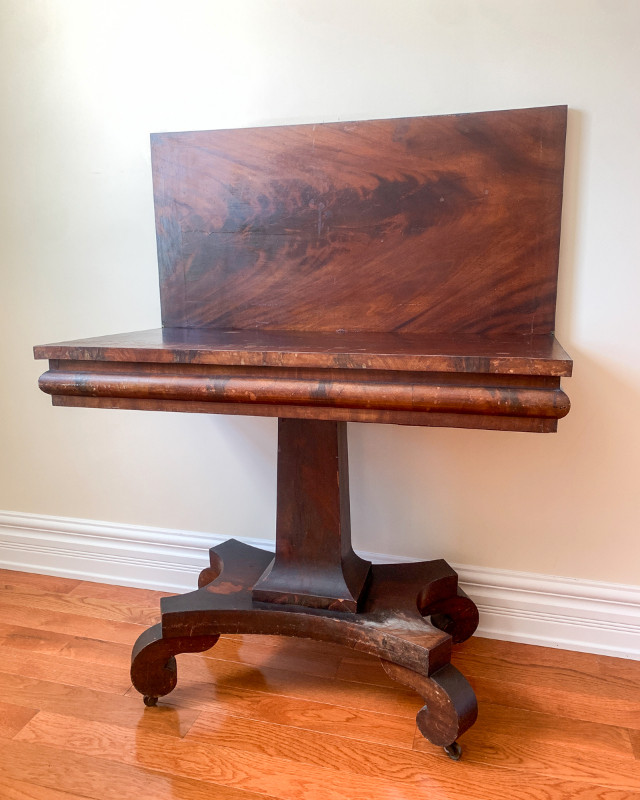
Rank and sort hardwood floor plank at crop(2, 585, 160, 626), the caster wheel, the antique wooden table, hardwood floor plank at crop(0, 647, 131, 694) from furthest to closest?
1. hardwood floor plank at crop(2, 585, 160, 626)
2. hardwood floor plank at crop(0, 647, 131, 694)
3. the caster wheel
4. the antique wooden table

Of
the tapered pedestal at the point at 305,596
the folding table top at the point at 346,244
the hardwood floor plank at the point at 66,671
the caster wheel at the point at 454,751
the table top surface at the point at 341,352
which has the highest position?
the folding table top at the point at 346,244

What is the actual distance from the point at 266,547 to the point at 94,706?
1.83 feet

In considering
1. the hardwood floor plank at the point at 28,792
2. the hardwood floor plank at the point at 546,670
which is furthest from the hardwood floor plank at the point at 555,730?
the hardwood floor plank at the point at 28,792

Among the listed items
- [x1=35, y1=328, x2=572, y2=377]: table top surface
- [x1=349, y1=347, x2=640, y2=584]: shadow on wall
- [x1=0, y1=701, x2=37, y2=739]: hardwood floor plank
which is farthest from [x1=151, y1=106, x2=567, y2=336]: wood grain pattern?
[x1=0, y1=701, x2=37, y2=739]: hardwood floor plank

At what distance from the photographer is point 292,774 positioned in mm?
1075

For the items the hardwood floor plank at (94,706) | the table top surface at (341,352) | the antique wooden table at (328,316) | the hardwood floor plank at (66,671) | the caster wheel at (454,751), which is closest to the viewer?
the table top surface at (341,352)

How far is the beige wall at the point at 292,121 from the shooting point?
127 centimetres

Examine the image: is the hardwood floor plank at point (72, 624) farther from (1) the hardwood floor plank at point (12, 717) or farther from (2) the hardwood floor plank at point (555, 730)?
(2) the hardwood floor plank at point (555, 730)

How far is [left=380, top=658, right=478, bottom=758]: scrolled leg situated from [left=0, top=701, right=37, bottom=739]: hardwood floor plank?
2.51 ft

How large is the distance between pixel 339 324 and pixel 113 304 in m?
0.65

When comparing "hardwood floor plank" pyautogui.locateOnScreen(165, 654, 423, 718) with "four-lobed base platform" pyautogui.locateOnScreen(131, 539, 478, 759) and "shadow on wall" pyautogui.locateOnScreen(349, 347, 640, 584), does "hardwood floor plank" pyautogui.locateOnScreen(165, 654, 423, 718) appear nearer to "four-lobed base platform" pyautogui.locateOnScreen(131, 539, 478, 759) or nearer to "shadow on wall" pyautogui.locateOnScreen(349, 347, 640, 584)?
"four-lobed base platform" pyautogui.locateOnScreen(131, 539, 478, 759)

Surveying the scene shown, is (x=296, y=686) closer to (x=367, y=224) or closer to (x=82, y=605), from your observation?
(x=82, y=605)

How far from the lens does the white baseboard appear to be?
143 centimetres

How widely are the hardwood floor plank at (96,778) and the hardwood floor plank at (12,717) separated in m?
0.04
